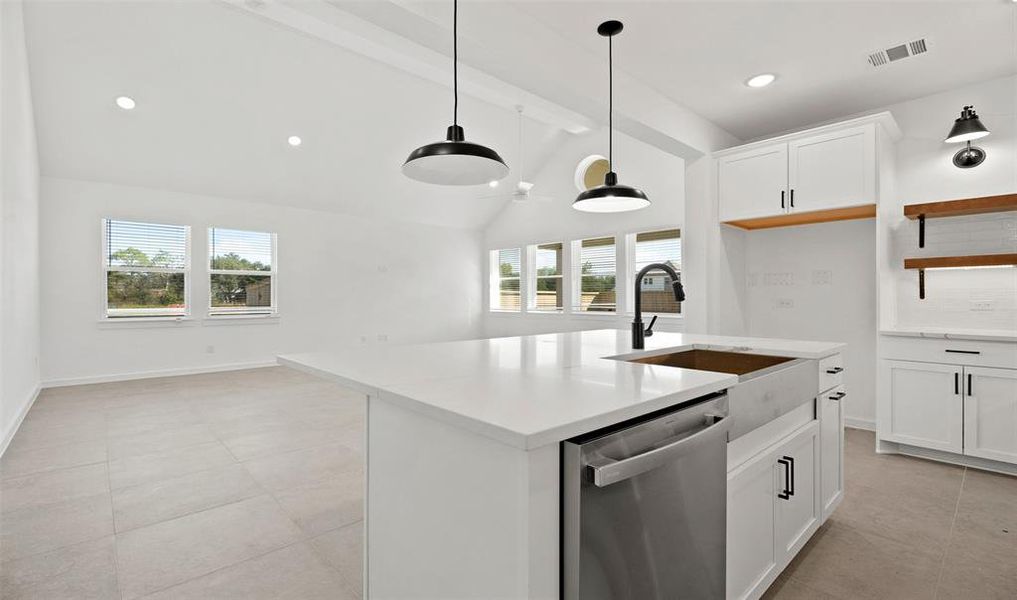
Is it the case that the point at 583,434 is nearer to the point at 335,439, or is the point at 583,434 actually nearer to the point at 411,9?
the point at 411,9

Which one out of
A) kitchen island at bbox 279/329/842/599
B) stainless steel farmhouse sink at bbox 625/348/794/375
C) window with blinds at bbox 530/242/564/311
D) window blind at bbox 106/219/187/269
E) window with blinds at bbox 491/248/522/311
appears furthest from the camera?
window with blinds at bbox 491/248/522/311

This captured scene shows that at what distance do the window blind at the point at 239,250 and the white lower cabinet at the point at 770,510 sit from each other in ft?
22.8

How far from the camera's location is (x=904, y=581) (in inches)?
75.0

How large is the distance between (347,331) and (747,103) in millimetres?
6306

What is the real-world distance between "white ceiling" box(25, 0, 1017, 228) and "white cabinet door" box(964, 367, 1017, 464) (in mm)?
2159

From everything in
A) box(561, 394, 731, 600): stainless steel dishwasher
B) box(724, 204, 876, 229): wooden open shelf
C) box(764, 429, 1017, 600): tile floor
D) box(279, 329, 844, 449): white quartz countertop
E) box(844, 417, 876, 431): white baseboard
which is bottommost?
box(764, 429, 1017, 600): tile floor

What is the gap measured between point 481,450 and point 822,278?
4.40 m

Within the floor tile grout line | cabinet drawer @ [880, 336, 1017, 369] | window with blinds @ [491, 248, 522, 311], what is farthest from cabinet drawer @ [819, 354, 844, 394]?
window with blinds @ [491, 248, 522, 311]

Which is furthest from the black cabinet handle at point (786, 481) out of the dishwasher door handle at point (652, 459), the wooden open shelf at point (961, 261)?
the wooden open shelf at point (961, 261)

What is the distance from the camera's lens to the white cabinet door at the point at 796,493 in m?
1.80

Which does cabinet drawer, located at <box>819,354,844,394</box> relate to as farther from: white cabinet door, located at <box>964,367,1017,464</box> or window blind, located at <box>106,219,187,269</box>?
window blind, located at <box>106,219,187,269</box>

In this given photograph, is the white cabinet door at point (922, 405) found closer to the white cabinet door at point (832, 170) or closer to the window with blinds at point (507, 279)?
the white cabinet door at point (832, 170)

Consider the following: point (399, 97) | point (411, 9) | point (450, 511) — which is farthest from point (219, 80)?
point (450, 511)

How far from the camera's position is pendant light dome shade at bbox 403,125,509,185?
1.80 metres
